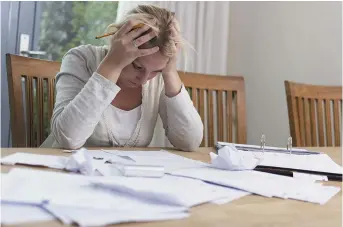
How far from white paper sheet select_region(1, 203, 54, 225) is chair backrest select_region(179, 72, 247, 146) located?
1.05 metres

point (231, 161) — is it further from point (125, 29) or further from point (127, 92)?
point (127, 92)

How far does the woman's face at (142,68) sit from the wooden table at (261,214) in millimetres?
512

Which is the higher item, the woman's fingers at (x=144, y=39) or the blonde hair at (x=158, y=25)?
the blonde hair at (x=158, y=25)

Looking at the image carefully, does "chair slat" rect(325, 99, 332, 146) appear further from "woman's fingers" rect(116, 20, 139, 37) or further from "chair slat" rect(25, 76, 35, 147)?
"chair slat" rect(25, 76, 35, 147)

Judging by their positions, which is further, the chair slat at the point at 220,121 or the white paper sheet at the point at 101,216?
the chair slat at the point at 220,121

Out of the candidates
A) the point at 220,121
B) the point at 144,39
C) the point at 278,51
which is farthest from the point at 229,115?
the point at 278,51

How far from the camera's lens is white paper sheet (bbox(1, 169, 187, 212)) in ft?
1.45

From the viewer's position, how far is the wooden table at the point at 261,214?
1.47 feet

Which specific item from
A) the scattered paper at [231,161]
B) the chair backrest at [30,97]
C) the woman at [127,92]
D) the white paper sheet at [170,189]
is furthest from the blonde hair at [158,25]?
the white paper sheet at [170,189]

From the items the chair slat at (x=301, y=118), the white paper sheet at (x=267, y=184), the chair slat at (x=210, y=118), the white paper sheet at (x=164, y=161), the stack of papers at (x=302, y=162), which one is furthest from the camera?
the chair slat at (x=301, y=118)

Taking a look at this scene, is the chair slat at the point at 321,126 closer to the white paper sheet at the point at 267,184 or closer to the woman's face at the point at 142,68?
the woman's face at the point at 142,68

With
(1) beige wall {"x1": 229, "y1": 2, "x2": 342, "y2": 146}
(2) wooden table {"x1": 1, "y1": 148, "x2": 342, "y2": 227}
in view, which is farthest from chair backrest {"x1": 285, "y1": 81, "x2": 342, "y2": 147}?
(2) wooden table {"x1": 1, "y1": 148, "x2": 342, "y2": 227}

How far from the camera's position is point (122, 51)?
990 mm

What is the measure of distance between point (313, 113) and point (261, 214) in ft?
3.93
